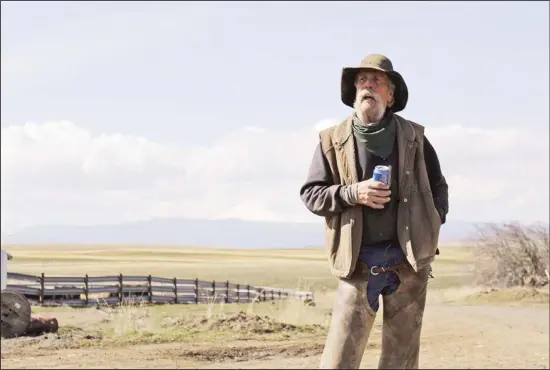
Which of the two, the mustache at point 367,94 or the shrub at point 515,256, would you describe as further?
the shrub at point 515,256

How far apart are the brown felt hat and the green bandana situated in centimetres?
20

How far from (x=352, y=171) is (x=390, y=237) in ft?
1.56

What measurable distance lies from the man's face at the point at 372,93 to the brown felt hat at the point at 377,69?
53mm

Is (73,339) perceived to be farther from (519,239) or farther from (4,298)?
(519,239)

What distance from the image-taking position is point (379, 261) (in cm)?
564

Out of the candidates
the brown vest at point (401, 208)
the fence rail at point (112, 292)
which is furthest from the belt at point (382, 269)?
the fence rail at point (112, 292)

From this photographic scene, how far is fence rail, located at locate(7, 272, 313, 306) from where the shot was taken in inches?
990

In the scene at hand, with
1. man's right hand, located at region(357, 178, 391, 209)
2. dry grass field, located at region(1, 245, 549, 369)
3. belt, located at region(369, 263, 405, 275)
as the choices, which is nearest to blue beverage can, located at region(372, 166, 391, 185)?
man's right hand, located at region(357, 178, 391, 209)

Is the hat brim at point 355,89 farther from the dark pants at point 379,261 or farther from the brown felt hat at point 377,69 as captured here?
the dark pants at point 379,261

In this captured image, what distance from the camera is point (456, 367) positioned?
452 inches

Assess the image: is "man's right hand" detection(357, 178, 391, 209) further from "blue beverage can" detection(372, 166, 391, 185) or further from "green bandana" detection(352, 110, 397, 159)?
"green bandana" detection(352, 110, 397, 159)

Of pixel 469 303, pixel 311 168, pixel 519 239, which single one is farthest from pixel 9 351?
pixel 519 239

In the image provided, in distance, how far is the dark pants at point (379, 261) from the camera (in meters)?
5.64

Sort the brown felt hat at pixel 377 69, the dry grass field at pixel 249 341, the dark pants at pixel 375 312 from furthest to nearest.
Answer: the dry grass field at pixel 249 341 → the brown felt hat at pixel 377 69 → the dark pants at pixel 375 312
